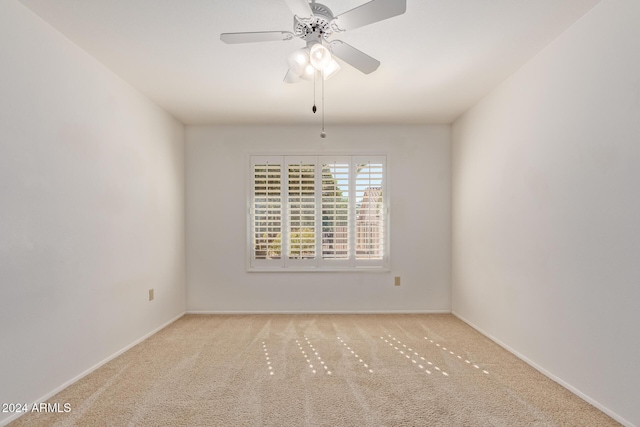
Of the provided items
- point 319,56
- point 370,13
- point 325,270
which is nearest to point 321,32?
point 319,56

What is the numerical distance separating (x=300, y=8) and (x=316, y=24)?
16cm

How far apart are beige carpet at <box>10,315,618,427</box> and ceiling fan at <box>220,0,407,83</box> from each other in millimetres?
2010

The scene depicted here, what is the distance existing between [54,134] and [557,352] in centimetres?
367

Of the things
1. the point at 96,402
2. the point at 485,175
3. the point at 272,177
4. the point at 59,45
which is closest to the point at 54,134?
the point at 59,45

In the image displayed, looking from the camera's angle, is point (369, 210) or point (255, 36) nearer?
point (255, 36)

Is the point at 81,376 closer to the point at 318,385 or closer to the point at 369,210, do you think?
the point at 318,385

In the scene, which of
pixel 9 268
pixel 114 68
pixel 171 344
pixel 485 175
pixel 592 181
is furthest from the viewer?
pixel 485 175

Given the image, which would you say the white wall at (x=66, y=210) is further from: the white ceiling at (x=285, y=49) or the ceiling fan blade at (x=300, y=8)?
the ceiling fan blade at (x=300, y=8)

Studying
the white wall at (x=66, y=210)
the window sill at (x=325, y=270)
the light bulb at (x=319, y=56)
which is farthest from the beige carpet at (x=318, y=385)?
the light bulb at (x=319, y=56)

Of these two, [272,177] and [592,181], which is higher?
[272,177]

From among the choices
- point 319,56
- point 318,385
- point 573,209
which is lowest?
point 318,385

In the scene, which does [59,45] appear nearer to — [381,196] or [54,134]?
[54,134]

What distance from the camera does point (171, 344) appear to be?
3.21 m

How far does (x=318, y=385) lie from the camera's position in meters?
2.36
